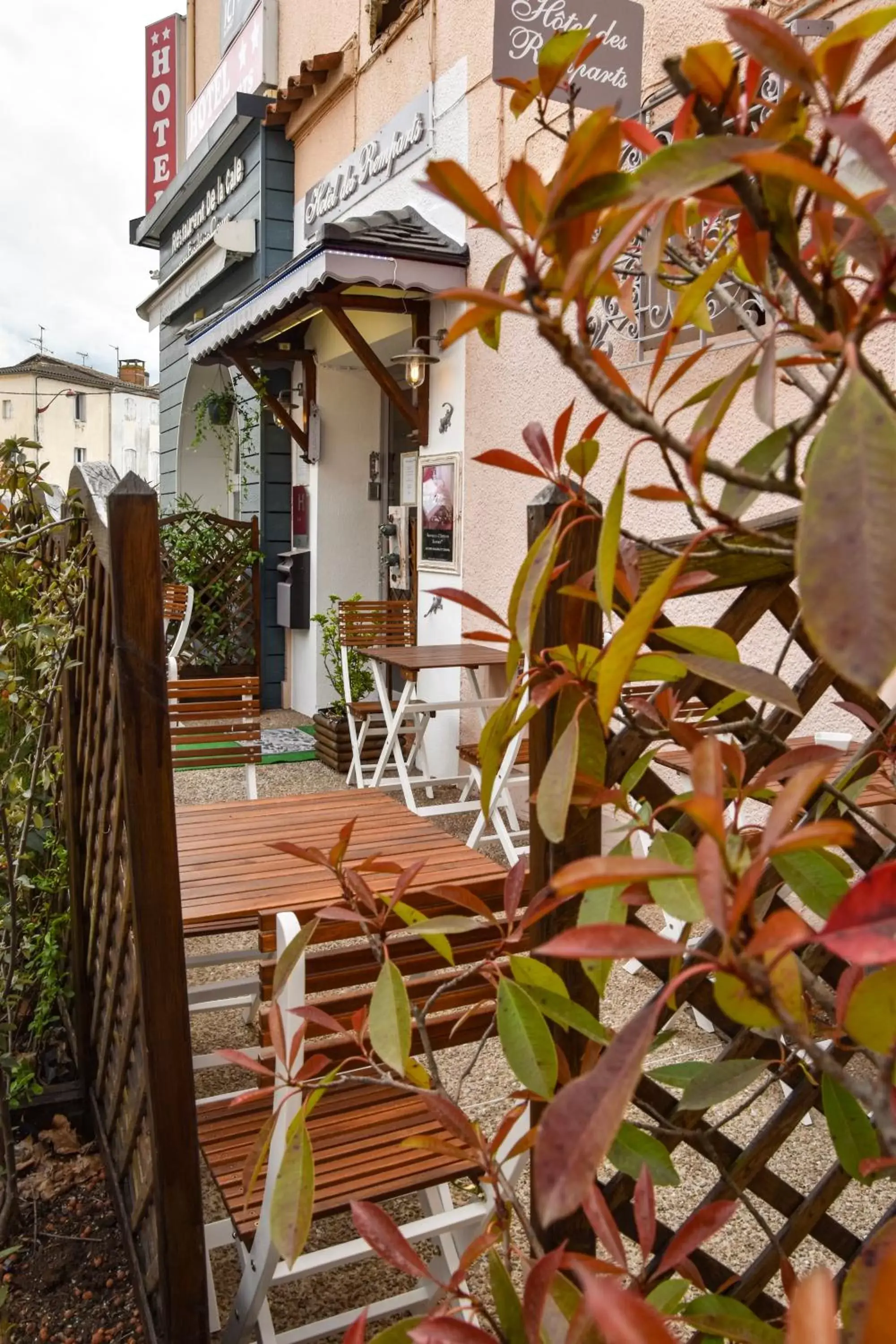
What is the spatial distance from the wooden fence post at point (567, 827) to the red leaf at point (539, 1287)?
547 mm

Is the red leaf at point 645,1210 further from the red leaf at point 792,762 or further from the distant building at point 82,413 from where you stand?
the distant building at point 82,413

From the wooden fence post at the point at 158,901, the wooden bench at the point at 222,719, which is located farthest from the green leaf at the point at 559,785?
the wooden bench at the point at 222,719

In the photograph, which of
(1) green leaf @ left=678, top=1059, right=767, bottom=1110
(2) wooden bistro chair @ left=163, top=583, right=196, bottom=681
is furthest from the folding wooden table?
(1) green leaf @ left=678, top=1059, right=767, bottom=1110

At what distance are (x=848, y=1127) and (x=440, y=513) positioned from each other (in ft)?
19.1

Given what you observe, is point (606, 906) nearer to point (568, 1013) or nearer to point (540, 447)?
point (568, 1013)

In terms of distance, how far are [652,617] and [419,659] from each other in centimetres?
473

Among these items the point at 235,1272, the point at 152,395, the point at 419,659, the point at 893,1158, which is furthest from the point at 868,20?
the point at 152,395

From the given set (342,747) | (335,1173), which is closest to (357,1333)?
(335,1173)

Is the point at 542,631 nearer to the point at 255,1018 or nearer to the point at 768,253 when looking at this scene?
the point at 768,253

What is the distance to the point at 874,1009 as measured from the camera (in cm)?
50

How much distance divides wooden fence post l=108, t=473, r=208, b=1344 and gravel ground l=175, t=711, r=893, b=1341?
1.78 ft

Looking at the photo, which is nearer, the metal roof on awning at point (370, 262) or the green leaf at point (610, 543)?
the green leaf at point (610, 543)

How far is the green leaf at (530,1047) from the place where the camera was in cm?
80

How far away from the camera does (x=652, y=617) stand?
0.51 meters
